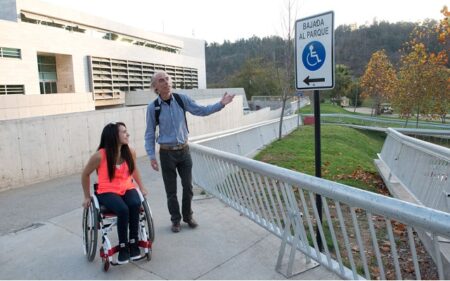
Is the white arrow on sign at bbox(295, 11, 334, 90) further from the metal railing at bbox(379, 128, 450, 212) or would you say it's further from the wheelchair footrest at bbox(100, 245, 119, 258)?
the wheelchair footrest at bbox(100, 245, 119, 258)

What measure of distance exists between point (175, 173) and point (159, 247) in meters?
0.86

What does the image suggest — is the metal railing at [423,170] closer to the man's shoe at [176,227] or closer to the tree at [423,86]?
the man's shoe at [176,227]

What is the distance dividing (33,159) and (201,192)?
132 inches

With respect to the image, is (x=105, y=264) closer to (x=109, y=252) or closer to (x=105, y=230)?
(x=109, y=252)

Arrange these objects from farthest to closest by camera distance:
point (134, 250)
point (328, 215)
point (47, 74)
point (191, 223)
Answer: point (47, 74)
point (191, 223)
point (134, 250)
point (328, 215)

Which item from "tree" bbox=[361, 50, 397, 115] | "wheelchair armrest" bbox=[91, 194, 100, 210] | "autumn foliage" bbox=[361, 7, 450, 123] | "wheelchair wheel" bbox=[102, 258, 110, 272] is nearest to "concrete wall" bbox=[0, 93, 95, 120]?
"wheelchair armrest" bbox=[91, 194, 100, 210]

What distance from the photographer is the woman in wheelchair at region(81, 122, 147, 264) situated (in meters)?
3.52

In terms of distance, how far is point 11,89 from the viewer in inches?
968

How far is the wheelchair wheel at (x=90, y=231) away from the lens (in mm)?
3512

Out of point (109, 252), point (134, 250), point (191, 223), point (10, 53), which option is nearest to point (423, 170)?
point (191, 223)

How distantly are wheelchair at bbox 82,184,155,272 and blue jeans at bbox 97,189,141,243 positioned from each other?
0.22 feet

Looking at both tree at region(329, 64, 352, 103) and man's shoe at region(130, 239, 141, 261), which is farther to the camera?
tree at region(329, 64, 352, 103)

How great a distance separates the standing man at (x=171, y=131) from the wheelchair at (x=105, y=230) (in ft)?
2.13

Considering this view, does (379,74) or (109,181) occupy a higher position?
(379,74)
